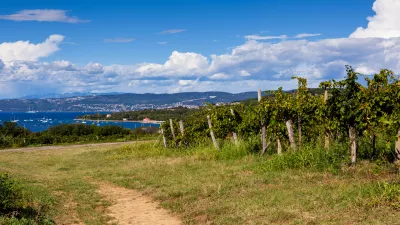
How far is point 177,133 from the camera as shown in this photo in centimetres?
2102

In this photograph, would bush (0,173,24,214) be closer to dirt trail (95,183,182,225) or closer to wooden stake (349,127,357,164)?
dirt trail (95,183,182,225)

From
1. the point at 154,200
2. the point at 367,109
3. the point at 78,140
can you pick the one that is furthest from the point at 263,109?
the point at 78,140

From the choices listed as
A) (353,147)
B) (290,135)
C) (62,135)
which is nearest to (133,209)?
(353,147)

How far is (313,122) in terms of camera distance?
14.1m

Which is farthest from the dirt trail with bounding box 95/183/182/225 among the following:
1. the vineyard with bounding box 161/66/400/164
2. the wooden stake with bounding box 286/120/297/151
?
the wooden stake with bounding box 286/120/297/151

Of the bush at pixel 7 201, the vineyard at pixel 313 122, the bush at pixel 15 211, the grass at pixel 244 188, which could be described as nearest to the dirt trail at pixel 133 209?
the grass at pixel 244 188

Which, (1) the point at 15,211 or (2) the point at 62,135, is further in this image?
(2) the point at 62,135

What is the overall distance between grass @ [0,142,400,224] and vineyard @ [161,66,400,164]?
904mm

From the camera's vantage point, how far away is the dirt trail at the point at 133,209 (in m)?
8.28

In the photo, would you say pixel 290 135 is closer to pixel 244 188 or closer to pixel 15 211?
pixel 244 188

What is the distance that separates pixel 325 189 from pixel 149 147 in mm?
13388

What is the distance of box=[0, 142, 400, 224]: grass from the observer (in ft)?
24.3

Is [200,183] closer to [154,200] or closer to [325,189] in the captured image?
[154,200]

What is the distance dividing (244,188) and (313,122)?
5.28 m
